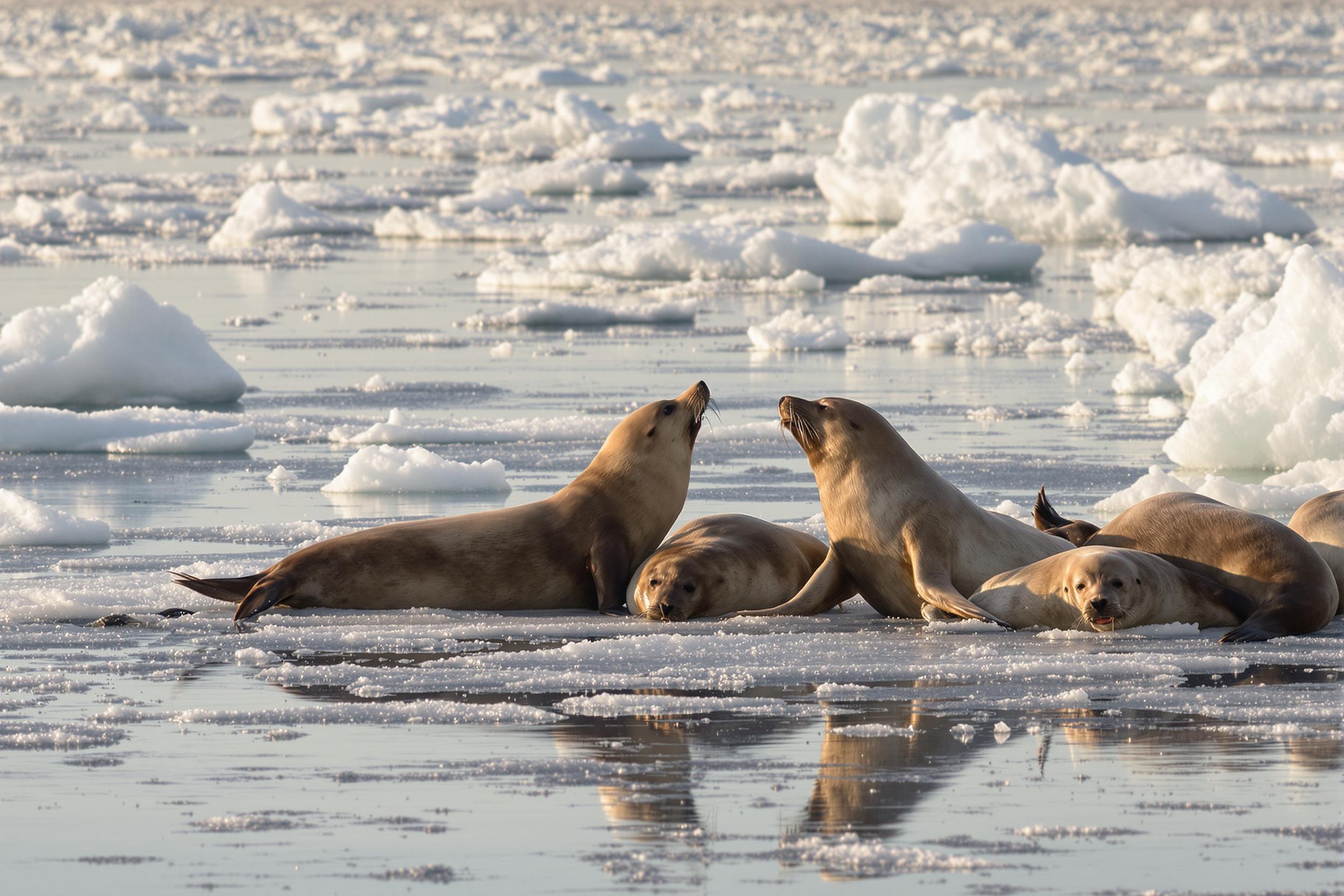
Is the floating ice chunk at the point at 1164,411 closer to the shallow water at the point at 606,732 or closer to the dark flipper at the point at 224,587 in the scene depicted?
the shallow water at the point at 606,732

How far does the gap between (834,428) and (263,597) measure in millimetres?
1964

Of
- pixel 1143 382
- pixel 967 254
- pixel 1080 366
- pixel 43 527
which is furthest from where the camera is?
pixel 967 254

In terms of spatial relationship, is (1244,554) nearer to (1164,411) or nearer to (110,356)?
(1164,411)

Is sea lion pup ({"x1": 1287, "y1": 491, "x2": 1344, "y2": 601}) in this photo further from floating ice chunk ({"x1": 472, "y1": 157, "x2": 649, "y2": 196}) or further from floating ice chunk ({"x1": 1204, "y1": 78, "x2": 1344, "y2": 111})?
floating ice chunk ({"x1": 1204, "y1": 78, "x2": 1344, "y2": 111})

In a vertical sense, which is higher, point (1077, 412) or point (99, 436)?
point (99, 436)

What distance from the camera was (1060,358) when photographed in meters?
15.5

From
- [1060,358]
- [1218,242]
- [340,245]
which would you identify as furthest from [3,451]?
[1218,242]

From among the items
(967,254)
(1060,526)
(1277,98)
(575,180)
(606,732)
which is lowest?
(1060,526)

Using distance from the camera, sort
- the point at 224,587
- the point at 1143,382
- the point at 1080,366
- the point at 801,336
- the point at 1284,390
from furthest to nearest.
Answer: the point at 801,336 → the point at 1080,366 → the point at 1143,382 → the point at 1284,390 → the point at 224,587

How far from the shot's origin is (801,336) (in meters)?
15.5

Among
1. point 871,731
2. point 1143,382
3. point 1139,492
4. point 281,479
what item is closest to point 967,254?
point 1143,382

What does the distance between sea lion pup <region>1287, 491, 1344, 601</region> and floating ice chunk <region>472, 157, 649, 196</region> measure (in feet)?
67.7

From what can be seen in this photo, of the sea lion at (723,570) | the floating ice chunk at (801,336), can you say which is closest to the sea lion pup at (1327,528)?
the sea lion at (723,570)

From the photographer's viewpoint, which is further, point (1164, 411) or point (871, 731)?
point (1164, 411)
